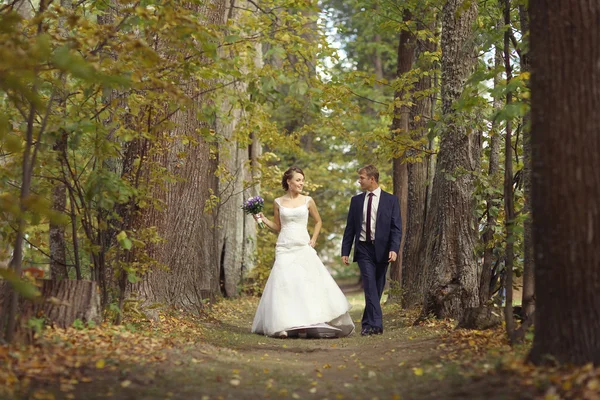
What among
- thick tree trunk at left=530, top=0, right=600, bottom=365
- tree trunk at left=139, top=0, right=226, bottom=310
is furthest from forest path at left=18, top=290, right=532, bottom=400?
tree trunk at left=139, top=0, right=226, bottom=310

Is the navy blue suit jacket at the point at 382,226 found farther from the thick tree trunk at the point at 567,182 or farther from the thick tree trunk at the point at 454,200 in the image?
the thick tree trunk at the point at 567,182

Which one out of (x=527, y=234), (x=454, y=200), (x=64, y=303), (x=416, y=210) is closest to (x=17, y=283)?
(x=64, y=303)

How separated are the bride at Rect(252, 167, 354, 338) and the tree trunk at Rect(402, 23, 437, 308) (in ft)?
11.2

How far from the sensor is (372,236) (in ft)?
36.9

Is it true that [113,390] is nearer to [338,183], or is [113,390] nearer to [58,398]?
[58,398]

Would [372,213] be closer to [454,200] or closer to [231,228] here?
[454,200]

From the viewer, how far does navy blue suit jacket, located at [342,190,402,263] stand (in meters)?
11.2

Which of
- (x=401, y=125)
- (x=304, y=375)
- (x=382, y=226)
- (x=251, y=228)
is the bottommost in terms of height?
(x=304, y=375)

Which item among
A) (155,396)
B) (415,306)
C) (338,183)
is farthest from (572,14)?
(338,183)

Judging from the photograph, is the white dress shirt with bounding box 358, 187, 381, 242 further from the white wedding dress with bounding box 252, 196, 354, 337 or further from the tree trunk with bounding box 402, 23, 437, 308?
the tree trunk with bounding box 402, 23, 437, 308

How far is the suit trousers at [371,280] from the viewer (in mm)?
11055

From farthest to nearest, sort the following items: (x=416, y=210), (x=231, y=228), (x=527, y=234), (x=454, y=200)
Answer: (x=231, y=228) → (x=416, y=210) → (x=454, y=200) → (x=527, y=234)

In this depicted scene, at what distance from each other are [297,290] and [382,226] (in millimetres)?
1631

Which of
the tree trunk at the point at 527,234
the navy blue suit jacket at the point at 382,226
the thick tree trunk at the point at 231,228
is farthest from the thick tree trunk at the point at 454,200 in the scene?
the thick tree trunk at the point at 231,228
